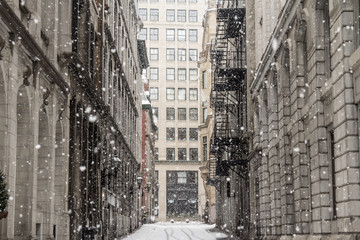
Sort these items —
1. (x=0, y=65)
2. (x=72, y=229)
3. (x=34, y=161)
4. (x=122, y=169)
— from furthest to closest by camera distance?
(x=122, y=169) < (x=72, y=229) < (x=34, y=161) < (x=0, y=65)

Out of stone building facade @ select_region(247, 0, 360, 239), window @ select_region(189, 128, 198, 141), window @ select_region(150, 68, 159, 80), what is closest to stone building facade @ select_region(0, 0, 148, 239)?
stone building facade @ select_region(247, 0, 360, 239)

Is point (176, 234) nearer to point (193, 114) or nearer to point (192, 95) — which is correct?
point (193, 114)

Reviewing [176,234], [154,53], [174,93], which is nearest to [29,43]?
[176,234]

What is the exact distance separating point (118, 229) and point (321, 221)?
23.3 meters

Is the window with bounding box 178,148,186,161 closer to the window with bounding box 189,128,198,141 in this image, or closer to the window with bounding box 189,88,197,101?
the window with bounding box 189,128,198,141

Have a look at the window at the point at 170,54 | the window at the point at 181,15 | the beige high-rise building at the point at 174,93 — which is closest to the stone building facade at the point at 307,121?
the beige high-rise building at the point at 174,93

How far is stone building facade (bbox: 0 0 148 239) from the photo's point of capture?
13875 mm

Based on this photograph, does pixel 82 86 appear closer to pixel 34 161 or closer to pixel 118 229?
pixel 34 161

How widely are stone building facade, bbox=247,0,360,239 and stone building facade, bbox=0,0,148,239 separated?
6.82 m

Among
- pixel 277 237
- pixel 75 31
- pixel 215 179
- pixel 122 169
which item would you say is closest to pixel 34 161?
pixel 75 31

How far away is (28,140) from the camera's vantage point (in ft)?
53.1

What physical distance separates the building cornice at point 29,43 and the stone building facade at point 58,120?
22 millimetres

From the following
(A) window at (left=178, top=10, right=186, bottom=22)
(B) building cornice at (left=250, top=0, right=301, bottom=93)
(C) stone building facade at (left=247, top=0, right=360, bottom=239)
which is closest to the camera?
(C) stone building facade at (left=247, top=0, right=360, bottom=239)

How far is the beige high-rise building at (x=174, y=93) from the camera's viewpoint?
10019 cm
